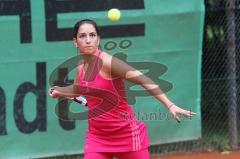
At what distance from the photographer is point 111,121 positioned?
13.6ft

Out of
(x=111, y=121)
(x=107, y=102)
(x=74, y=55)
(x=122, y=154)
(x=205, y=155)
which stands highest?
(x=74, y=55)

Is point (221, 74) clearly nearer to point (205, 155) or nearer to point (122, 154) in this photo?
point (205, 155)

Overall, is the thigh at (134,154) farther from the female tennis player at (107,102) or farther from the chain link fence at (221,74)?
the chain link fence at (221,74)

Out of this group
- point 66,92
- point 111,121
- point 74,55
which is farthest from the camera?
point 74,55

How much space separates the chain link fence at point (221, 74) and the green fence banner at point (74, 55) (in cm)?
50

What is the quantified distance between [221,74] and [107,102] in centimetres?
337

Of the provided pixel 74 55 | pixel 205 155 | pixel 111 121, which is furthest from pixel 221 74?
pixel 111 121

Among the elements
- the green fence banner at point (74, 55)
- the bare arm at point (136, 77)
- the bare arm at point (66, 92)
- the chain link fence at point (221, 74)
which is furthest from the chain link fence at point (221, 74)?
the bare arm at point (136, 77)

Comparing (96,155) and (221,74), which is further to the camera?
(221,74)

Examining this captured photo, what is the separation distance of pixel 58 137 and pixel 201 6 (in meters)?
2.13

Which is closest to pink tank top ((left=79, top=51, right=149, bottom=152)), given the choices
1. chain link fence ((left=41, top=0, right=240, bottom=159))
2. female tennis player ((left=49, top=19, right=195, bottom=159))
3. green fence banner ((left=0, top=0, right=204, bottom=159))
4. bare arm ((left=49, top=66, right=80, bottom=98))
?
female tennis player ((left=49, top=19, right=195, bottom=159))

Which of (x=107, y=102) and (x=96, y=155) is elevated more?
(x=107, y=102)

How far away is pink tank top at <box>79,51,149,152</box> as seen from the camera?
4102 mm

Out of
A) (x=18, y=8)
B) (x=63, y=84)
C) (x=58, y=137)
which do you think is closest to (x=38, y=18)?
(x=18, y=8)
